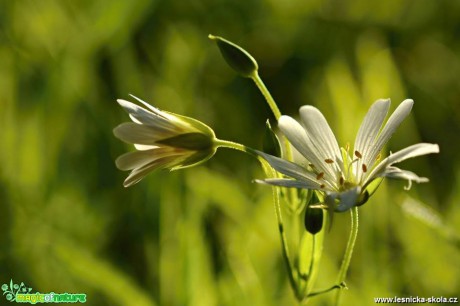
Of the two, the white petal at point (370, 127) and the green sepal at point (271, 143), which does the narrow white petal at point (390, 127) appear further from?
the green sepal at point (271, 143)

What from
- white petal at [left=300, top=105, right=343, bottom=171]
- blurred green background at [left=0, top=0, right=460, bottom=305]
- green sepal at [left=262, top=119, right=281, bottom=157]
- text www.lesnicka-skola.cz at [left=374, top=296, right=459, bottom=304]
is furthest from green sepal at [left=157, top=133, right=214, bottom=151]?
text www.lesnicka-skola.cz at [left=374, top=296, right=459, bottom=304]

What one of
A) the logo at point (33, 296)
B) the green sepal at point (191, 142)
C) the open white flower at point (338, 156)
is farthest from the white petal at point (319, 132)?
the logo at point (33, 296)

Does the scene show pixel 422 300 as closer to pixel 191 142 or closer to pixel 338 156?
pixel 338 156

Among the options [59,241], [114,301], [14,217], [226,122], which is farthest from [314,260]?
[226,122]

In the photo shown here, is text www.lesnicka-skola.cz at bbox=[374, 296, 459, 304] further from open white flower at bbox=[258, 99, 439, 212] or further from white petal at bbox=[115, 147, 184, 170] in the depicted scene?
white petal at bbox=[115, 147, 184, 170]

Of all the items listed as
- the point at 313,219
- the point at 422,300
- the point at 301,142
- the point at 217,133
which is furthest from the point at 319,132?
the point at 217,133

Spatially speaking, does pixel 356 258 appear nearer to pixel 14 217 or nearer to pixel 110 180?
pixel 110 180
